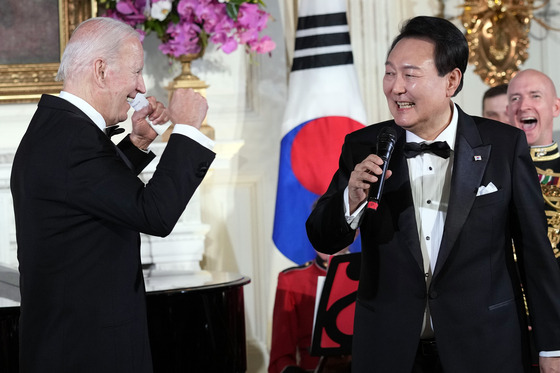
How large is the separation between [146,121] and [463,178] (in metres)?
0.95

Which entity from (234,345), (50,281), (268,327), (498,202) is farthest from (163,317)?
(268,327)

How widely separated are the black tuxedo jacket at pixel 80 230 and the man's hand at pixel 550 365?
109 cm

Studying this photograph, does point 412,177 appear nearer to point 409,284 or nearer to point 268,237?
point 409,284

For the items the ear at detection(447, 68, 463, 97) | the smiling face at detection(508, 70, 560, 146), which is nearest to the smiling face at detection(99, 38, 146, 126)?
the ear at detection(447, 68, 463, 97)

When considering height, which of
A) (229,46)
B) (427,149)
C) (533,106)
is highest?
(229,46)

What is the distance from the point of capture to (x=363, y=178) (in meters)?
2.09

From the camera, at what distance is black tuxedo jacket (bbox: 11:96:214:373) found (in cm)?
199

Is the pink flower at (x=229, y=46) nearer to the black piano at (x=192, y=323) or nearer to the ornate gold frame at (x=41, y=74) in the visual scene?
the ornate gold frame at (x=41, y=74)

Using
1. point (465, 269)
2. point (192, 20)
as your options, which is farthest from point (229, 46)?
point (465, 269)

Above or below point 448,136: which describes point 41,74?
above

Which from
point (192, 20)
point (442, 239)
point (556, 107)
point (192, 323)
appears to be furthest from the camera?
point (192, 20)

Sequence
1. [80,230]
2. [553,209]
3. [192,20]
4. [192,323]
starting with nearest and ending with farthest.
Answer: [80,230]
[192,323]
[553,209]
[192,20]

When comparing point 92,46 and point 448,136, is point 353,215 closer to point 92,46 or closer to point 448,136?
point 448,136

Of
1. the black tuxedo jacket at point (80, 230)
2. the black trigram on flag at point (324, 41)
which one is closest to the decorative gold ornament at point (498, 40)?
the black trigram on flag at point (324, 41)
